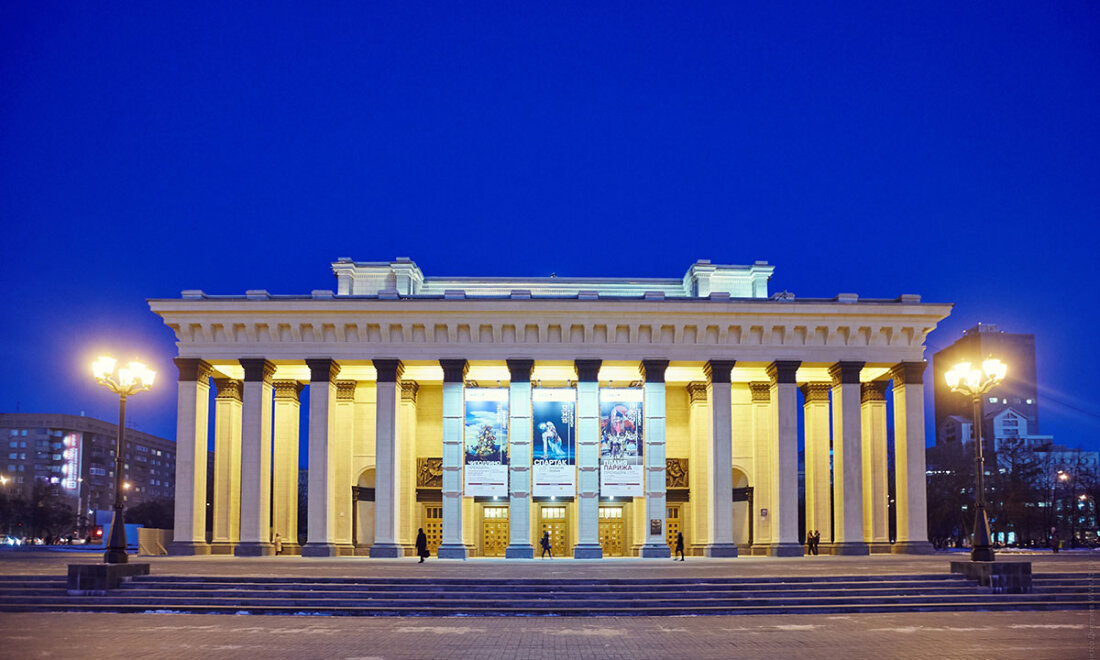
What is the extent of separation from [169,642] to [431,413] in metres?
31.1

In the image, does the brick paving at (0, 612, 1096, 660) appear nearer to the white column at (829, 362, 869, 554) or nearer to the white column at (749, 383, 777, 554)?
the white column at (829, 362, 869, 554)

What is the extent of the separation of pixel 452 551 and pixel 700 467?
38.3ft

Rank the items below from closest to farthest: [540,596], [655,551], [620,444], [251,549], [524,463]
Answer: [540,596], [251,549], [655,551], [524,463], [620,444]

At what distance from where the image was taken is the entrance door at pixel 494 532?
1793 inches

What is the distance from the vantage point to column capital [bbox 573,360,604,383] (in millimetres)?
41750

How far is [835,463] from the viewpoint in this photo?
44.1 m

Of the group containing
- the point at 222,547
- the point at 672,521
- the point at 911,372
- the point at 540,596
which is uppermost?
the point at 911,372

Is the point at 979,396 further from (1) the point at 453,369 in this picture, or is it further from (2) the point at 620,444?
(1) the point at 453,369

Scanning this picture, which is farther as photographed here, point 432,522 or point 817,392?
point 817,392

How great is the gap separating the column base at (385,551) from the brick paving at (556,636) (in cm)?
1948

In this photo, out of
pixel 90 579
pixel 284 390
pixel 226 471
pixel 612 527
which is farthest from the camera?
pixel 612 527

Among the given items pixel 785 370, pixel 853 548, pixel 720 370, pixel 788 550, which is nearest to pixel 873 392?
pixel 785 370

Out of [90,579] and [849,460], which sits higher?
[849,460]

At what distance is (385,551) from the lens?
4053 cm
